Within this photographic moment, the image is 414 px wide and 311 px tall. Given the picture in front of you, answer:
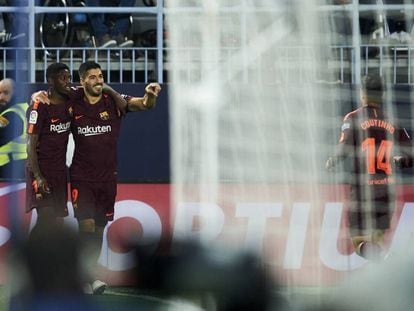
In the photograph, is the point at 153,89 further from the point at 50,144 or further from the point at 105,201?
the point at 50,144

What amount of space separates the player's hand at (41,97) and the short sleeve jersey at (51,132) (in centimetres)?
1

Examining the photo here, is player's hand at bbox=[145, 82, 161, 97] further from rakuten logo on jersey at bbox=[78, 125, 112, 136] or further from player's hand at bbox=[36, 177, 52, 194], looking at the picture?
player's hand at bbox=[36, 177, 52, 194]

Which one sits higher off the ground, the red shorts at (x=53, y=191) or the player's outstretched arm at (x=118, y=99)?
the player's outstretched arm at (x=118, y=99)

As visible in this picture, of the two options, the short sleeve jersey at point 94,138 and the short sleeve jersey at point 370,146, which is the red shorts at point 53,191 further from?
the short sleeve jersey at point 370,146

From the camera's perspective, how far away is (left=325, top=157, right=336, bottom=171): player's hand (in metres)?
2.08

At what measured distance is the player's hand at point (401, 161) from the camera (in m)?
2.47

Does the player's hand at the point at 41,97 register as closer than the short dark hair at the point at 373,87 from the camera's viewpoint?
No

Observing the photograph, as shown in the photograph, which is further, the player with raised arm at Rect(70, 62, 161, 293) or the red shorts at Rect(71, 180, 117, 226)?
the red shorts at Rect(71, 180, 117, 226)

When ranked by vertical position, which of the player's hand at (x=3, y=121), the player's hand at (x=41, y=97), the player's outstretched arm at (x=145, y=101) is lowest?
the player's hand at (x=3, y=121)

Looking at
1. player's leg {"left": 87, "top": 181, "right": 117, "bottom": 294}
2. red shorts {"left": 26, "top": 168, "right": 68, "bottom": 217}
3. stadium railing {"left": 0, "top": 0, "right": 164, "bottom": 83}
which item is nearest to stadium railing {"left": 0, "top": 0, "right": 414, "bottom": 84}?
stadium railing {"left": 0, "top": 0, "right": 164, "bottom": 83}

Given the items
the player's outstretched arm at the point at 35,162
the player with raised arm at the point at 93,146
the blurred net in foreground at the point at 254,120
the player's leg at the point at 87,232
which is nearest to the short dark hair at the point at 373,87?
the blurred net in foreground at the point at 254,120

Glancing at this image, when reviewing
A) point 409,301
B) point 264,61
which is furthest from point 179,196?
point 409,301

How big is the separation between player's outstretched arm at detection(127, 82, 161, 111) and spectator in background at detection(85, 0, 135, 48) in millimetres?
221

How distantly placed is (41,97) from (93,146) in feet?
1.48
